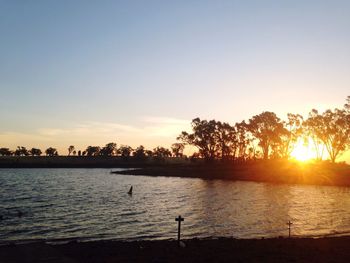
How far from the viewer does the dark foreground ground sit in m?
22.5

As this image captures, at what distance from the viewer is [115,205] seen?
60.5m

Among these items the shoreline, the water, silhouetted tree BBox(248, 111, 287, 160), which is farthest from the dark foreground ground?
silhouetted tree BBox(248, 111, 287, 160)

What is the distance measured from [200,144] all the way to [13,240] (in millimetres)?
151493

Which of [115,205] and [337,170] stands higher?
[337,170]

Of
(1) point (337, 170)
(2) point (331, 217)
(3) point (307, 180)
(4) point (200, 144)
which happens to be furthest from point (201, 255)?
(4) point (200, 144)

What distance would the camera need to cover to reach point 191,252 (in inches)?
971

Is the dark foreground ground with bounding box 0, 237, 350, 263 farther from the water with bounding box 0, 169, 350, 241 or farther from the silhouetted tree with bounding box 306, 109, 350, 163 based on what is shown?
the silhouetted tree with bounding box 306, 109, 350, 163

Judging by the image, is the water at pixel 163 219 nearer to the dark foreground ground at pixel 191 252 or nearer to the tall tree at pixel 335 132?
the dark foreground ground at pixel 191 252

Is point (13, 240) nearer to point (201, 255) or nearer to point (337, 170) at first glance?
point (201, 255)

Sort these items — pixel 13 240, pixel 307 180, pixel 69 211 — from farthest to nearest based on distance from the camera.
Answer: pixel 307 180 < pixel 69 211 < pixel 13 240

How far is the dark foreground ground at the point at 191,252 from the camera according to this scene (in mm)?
22484

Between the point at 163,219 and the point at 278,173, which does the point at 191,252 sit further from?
the point at 278,173

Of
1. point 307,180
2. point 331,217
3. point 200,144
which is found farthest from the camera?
point 200,144

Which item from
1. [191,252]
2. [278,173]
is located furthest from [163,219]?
[278,173]
